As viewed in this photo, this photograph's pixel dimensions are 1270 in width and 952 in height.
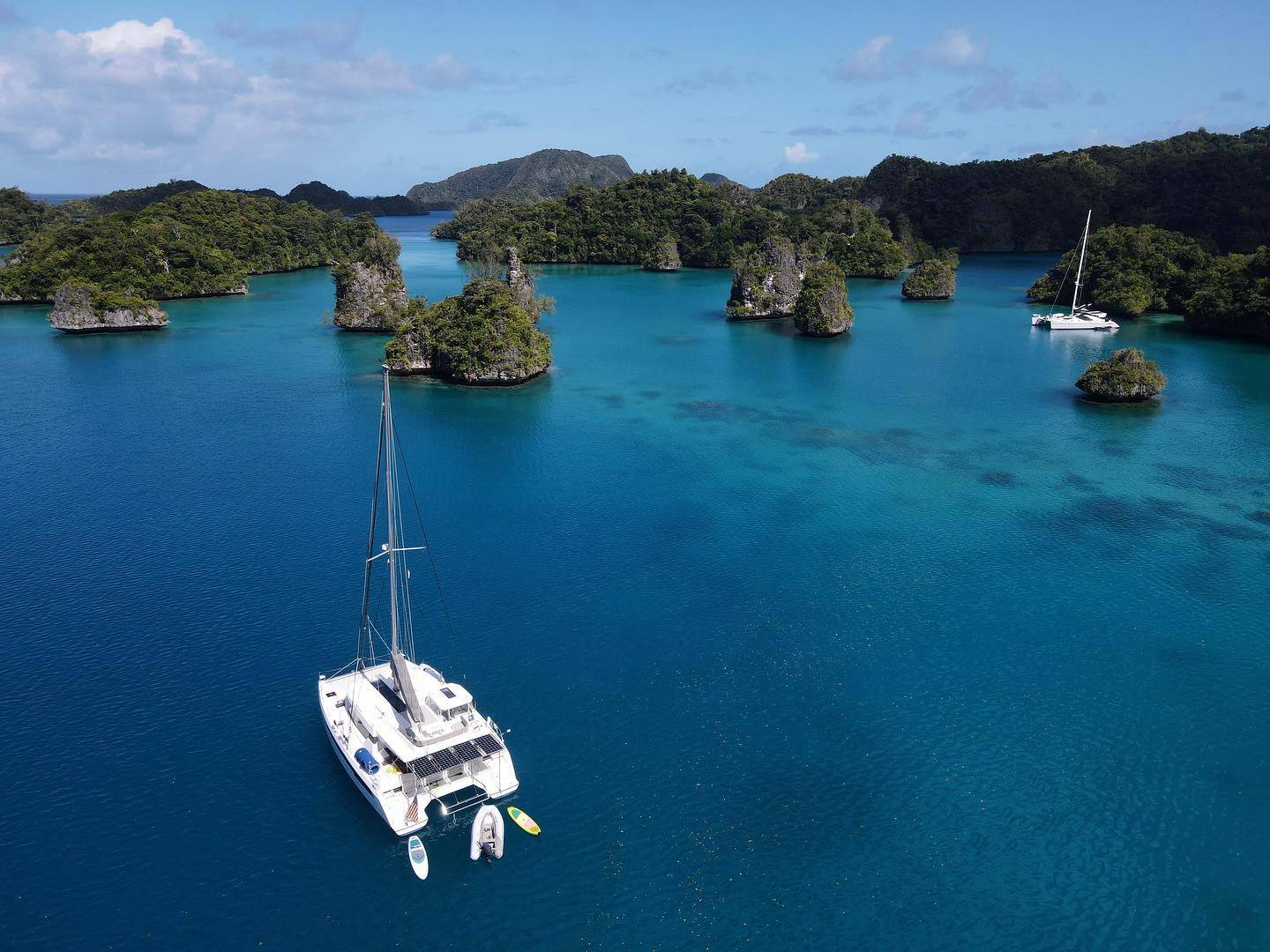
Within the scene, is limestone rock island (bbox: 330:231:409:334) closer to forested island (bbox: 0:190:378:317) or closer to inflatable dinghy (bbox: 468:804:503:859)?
forested island (bbox: 0:190:378:317)

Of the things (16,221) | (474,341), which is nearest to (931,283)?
(474,341)

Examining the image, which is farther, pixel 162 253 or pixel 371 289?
pixel 162 253

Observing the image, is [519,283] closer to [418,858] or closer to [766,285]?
[766,285]

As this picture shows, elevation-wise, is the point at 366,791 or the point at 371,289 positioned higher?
the point at 371,289

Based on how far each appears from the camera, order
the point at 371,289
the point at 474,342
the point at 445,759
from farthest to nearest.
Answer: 1. the point at 371,289
2. the point at 474,342
3. the point at 445,759

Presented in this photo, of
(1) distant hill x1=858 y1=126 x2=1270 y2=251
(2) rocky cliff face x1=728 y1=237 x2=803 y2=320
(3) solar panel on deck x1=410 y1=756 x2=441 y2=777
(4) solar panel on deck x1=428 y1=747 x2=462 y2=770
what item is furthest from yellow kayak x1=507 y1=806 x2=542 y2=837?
(1) distant hill x1=858 y1=126 x2=1270 y2=251

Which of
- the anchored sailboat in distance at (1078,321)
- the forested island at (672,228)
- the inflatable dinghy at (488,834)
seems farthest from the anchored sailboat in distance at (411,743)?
the forested island at (672,228)
